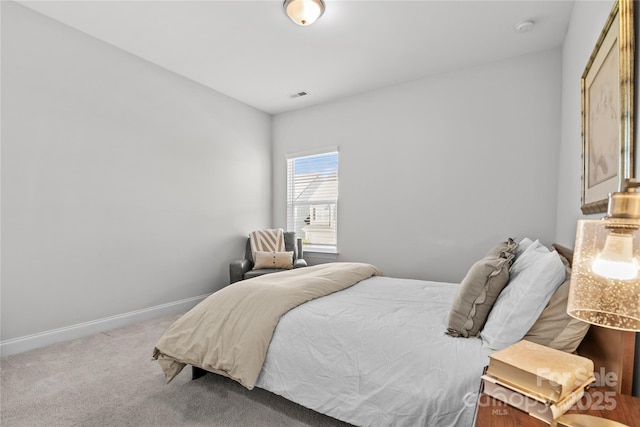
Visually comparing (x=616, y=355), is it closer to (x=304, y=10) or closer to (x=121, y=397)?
(x=121, y=397)

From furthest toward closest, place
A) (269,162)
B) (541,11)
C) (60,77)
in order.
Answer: (269,162) → (60,77) → (541,11)

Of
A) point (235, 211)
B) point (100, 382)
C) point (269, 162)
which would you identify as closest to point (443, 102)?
point (269, 162)

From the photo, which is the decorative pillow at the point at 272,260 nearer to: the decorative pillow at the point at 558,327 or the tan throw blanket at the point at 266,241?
the tan throw blanket at the point at 266,241

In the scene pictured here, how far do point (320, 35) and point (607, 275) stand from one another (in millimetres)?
2911

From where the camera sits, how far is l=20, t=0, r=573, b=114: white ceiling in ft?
8.37

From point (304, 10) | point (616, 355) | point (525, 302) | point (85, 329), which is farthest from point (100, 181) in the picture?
point (616, 355)

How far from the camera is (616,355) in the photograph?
3.32ft

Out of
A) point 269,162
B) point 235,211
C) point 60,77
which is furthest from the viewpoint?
point 269,162

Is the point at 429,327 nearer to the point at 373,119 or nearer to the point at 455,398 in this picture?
the point at 455,398

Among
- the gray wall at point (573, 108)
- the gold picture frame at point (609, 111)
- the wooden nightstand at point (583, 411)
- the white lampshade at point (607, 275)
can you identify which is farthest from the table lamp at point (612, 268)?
the gray wall at point (573, 108)

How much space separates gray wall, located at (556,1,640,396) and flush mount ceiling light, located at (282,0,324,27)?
5.70 ft

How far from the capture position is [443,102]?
363cm

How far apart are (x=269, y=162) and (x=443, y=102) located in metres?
2.65

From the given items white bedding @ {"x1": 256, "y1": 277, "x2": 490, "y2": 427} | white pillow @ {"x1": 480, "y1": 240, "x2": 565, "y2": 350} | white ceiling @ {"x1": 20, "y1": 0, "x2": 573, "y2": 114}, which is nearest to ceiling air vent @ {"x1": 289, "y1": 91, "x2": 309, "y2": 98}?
white ceiling @ {"x1": 20, "y1": 0, "x2": 573, "y2": 114}
